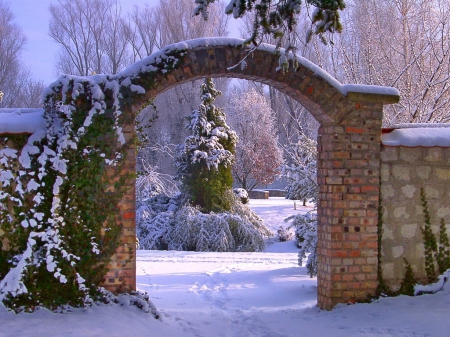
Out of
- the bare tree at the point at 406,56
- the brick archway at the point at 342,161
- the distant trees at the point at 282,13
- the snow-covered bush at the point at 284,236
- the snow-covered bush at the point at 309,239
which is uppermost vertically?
the bare tree at the point at 406,56

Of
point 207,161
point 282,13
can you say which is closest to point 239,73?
point 282,13

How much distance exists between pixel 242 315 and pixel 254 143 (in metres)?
20.0

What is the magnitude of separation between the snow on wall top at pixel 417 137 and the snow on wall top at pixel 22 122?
12.3ft

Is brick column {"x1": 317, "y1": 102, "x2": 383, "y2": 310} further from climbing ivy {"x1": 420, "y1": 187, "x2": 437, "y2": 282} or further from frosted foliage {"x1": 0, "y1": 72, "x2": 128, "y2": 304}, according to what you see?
frosted foliage {"x1": 0, "y1": 72, "x2": 128, "y2": 304}

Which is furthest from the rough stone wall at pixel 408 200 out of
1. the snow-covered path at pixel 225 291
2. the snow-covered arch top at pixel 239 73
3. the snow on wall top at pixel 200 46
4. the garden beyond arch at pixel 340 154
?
the snow-covered path at pixel 225 291

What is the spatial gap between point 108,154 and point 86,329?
170 centimetres

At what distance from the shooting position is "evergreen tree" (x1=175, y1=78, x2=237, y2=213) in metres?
13.6

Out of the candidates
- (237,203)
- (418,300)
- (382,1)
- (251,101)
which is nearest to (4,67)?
(251,101)

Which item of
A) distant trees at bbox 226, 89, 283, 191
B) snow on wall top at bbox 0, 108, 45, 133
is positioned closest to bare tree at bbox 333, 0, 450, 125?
snow on wall top at bbox 0, 108, 45, 133

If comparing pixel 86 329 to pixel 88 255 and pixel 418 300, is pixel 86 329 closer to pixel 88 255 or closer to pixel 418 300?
pixel 88 255

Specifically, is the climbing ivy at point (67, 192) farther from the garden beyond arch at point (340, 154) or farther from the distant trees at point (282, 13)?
the distant trees at point (282, 13)

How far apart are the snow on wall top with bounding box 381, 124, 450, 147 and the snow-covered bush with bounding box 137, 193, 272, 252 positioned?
26.2ft

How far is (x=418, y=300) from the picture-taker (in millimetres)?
5449

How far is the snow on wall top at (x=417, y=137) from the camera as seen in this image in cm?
564
